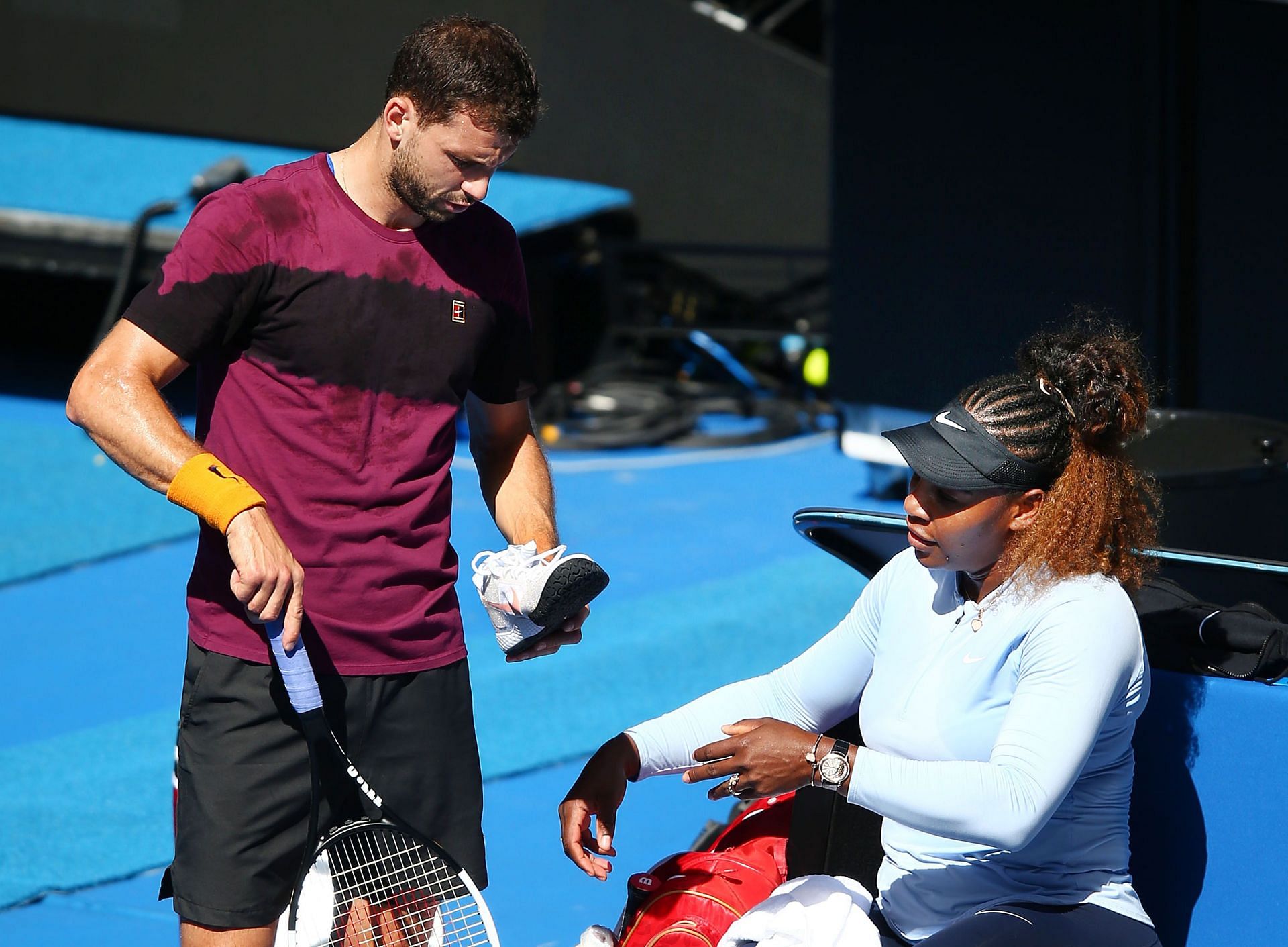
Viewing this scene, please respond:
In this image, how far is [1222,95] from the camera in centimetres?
584

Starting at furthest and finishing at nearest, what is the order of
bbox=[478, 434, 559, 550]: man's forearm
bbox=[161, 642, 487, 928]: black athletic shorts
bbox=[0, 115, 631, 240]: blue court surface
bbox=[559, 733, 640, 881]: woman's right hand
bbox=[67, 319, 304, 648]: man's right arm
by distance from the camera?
bbox=[0, 115, 631, 240]: blue court surface
bbox=[478, 434, 559, 550]: man's forearm
bbox=[559, 733, 640, 881]: woman's right hand
bbox=[161, 642, 487, 928]: black athletic shorts
bbox=[67, 319, 304, 648]: man's right arm

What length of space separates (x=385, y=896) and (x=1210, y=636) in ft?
4.68

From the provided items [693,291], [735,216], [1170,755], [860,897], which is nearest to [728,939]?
[860,897]

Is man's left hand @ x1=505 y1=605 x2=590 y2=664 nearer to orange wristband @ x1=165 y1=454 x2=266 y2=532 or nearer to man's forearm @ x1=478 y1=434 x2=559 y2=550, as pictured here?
man's forearm @ x1=478 y1=434 x2=559 y2=550

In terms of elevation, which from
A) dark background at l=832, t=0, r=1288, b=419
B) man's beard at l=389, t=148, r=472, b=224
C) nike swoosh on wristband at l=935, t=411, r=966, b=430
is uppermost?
dark background at l=832, t=0, r=1288, b=419

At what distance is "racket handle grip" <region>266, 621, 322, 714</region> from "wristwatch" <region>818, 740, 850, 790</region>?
2.40 feet

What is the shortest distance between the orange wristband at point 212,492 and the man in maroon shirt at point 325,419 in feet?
0.10

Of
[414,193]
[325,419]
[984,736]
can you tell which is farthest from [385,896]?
[414,193]

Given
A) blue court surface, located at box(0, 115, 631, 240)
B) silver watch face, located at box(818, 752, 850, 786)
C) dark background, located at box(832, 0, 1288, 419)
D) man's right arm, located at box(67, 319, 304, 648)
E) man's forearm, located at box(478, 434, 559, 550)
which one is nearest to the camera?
man's right arm, located at box(67, 319, 304, 648)

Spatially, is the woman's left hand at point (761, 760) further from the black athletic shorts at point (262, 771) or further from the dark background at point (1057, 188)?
the dark background at point (1057, 188)

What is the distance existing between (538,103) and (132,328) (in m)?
0.70

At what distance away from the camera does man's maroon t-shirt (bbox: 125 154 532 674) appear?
6.82 ft

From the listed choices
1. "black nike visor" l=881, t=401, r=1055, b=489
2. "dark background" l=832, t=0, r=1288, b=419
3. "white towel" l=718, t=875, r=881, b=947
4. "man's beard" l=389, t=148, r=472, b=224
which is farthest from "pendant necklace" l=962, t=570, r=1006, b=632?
"dark background" l=832, t=0, r=1288, b=419

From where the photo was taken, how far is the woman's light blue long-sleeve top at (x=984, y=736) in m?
1.93
